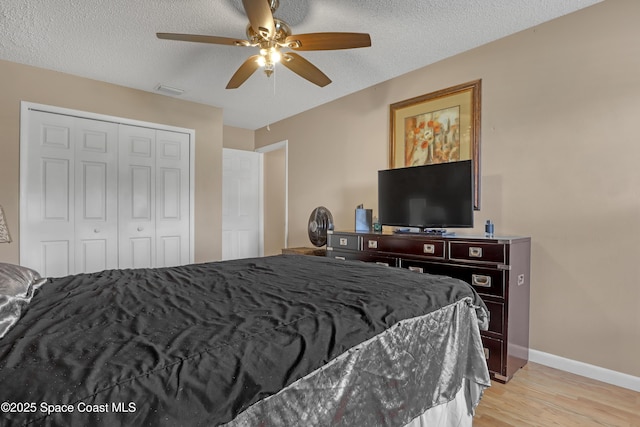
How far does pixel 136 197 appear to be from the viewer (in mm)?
3893

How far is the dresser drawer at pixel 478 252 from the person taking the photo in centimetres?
220

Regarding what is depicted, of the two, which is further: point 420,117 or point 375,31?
point 420,117

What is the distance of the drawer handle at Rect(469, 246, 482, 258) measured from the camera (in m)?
2.29

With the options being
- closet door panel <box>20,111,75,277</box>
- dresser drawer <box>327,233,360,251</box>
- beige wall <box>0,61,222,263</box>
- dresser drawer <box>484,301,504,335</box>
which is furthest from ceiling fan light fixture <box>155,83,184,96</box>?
dresser drawer <box>484,301,504,335</box>

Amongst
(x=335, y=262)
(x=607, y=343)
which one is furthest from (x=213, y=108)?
(x=607, y=343)

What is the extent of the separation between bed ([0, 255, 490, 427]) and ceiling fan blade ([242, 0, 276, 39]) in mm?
1479

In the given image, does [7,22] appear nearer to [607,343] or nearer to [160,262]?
[160,262]

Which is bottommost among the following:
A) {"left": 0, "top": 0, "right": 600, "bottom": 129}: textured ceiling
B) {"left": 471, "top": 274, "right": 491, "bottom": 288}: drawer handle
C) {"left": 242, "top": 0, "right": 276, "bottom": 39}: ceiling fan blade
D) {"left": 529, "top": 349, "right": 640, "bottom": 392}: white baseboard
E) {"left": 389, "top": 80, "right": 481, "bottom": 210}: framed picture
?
{"left": 529, "top": 349, "right": 640, "bottom": 392}: white baseboard

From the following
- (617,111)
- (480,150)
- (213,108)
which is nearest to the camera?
(617,111)

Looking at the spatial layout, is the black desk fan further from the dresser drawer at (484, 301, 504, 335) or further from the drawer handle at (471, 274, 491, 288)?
the dresser drawer at (484, 301, 504, 335)

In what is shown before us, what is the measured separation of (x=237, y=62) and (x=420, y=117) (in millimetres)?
1911

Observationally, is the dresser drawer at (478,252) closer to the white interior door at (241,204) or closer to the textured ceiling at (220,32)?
the textured ceiling at (220,32)

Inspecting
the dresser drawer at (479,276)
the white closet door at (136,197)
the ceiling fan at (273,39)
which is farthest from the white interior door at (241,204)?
the dresser drawer at (479,276)

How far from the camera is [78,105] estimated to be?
11.5ft
